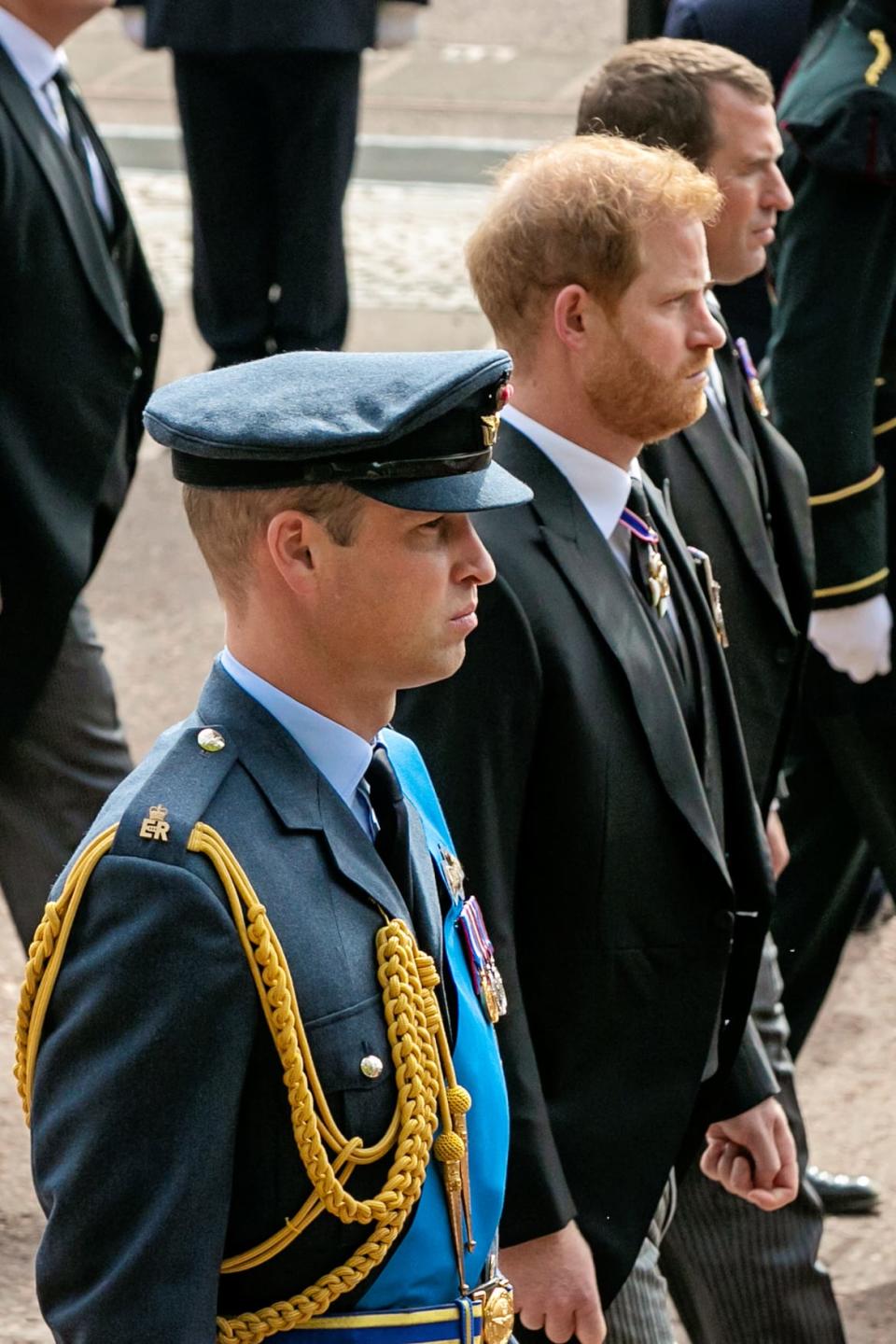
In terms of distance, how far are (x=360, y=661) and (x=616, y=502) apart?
0.85 meters

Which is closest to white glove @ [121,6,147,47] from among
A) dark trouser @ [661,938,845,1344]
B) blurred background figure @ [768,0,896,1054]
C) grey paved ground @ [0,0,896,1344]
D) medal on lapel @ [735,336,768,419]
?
grey paved ground @ [0,0,896,1344]

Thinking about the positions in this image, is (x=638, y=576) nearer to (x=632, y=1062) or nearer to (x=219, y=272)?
(x=632, y=1062)

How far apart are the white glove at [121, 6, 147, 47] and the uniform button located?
195 inches

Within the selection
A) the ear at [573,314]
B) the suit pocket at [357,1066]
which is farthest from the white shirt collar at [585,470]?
the suit pocket at [357,1066]

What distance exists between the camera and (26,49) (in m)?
3.90

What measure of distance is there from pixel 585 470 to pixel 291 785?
0.91 m

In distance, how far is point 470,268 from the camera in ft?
9.32

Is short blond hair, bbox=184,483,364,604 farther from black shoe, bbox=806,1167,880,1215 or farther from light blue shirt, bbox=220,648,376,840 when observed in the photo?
black shoe, bbox=806,1167,880,1215

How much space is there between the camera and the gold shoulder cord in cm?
186

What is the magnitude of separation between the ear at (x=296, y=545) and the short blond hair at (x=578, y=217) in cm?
88

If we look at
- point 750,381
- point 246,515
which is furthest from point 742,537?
point 246,515

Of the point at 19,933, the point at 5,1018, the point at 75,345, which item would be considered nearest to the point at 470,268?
the point at 75,345

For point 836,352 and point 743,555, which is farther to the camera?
point 836,352

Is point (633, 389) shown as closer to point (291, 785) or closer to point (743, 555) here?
point (743, 555)
